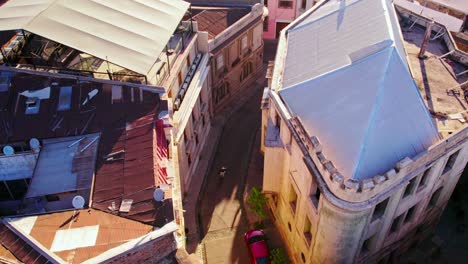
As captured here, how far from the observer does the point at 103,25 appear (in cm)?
4400

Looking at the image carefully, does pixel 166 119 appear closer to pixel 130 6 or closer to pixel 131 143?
pixel 131 143

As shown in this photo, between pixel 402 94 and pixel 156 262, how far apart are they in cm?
2370

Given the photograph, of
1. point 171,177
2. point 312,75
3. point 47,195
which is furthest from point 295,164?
point 47,195

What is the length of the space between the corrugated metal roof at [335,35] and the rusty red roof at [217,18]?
13.5 metres

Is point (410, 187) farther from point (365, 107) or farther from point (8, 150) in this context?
point (8, 150)

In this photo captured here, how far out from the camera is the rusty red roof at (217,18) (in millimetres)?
59875

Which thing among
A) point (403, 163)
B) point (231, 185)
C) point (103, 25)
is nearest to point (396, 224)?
point (403, 163)

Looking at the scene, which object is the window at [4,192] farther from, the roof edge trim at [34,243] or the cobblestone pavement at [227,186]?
the cobblestone pavement at [227,186]

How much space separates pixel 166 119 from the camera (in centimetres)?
4022

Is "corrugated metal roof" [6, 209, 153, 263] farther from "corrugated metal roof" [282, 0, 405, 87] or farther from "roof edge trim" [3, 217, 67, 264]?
"corrugated metal roof" [282, 0, 405, 87]

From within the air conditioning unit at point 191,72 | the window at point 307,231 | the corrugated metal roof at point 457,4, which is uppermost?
the corrugated metal roof at point 457,4

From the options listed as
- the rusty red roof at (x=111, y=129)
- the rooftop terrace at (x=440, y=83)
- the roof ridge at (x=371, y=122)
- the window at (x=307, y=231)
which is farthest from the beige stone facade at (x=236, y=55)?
the window at (x=307, y=231)

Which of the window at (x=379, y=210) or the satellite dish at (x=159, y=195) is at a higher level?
the satellite dish at (x=159, y=195)

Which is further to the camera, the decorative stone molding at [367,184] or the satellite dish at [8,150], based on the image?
the satellite dish at [8,150]
